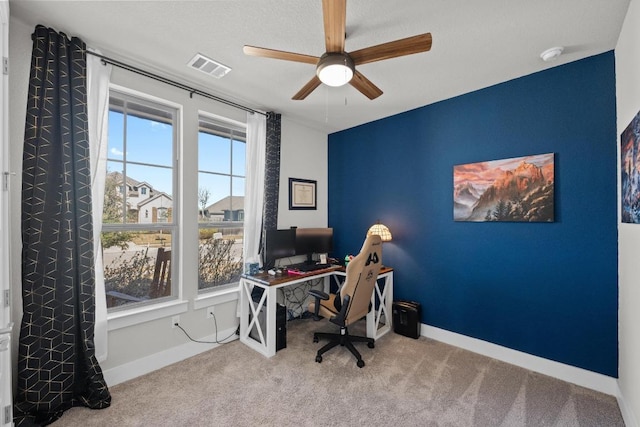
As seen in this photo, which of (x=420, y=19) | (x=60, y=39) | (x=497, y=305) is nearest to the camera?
(x=420, y=19)

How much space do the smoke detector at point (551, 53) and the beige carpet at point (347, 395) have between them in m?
2.56

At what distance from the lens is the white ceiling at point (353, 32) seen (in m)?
1.68

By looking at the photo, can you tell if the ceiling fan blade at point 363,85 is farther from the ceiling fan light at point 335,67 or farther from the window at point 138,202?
the window at point 138,202

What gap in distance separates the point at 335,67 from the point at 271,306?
2098 mm

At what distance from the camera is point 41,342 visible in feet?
5.88

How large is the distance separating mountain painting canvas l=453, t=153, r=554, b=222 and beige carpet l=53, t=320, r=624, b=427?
1.36 meters

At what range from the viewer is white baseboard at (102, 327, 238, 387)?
86.4 inches

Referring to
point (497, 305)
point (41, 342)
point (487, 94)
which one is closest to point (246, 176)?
point (41, 342)

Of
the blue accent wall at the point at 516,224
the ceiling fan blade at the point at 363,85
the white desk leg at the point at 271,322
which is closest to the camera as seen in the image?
the ceiling fan blade at the point at 363,85

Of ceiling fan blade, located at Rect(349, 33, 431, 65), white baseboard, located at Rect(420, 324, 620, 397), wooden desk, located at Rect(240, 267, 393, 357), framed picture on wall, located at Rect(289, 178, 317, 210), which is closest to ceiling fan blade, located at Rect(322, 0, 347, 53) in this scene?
ceiling fan blade, located at Rect(349, 33, 431, 65)

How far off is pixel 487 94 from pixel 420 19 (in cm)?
135

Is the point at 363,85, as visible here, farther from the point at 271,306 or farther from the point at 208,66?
the point at 271,306

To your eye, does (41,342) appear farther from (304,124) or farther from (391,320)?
(304,124)

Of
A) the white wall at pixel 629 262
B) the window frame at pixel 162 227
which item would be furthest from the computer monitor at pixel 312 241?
the white wall at pixel 629 262
